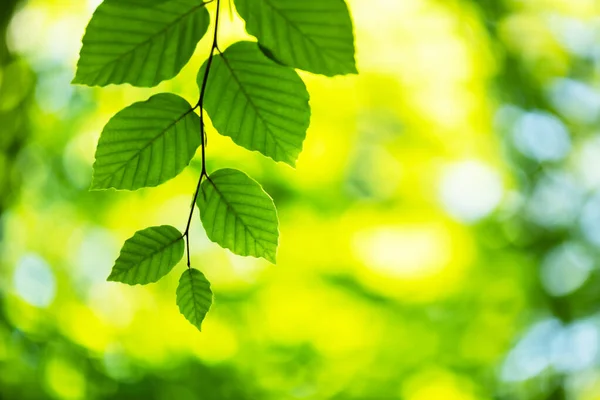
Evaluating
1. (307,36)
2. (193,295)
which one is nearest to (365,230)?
(193,295)

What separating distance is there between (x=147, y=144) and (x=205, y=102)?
0.20 feet

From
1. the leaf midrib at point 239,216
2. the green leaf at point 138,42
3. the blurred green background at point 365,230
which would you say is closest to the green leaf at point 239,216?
the leaf midrib at point 239,216

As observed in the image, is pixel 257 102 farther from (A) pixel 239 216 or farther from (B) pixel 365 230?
(B) pixel 365 230

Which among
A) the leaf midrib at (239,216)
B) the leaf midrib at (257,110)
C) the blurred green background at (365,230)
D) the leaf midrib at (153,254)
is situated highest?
the blurred green background at (365,230)

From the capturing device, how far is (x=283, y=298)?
474 cm

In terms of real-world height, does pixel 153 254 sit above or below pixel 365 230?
below

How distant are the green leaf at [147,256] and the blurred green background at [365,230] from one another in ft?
12.7

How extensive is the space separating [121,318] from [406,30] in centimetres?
369

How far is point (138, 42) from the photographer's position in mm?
463

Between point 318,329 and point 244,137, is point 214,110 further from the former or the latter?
point 318,329

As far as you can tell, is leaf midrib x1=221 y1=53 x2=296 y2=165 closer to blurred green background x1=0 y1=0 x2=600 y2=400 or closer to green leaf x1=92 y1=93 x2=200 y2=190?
green leaf x1=92 y1=93 x2=200 y2=190

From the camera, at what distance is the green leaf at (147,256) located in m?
0.52

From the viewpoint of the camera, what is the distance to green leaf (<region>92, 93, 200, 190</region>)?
0.49 metres

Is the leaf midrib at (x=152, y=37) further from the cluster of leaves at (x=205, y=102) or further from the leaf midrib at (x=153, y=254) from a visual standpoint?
the leaf midrib at (x=153, y=254)
